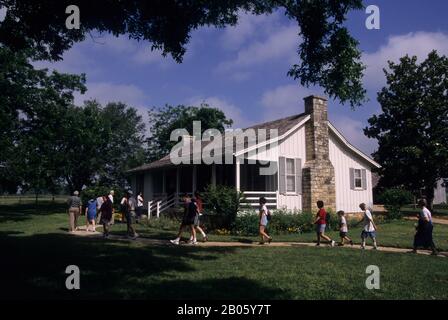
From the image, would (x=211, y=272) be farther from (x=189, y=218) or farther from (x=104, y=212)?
(x=104, y=212)

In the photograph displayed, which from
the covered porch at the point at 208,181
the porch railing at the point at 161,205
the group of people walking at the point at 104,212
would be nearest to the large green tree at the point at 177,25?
the group of people walking at the point at 104,212

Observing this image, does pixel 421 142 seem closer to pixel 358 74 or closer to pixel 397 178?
A: pixel 397 178

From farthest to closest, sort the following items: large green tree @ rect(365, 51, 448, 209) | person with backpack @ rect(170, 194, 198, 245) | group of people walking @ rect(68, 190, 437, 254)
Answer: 1. large green tree @ rect(365, 51, 448, 209)
2. person with backpack @ rect(170, 194, 198, 245)
3. group of people walking @ rect(68, 190, 437, 254)

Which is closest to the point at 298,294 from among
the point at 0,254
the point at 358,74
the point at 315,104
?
the point at 358,74

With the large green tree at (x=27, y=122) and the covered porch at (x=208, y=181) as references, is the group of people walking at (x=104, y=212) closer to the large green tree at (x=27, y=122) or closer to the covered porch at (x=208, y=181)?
the covered porch at (x=208, y=181)

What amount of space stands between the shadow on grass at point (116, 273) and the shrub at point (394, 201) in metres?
16.3

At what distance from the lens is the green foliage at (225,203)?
17484 millimetres

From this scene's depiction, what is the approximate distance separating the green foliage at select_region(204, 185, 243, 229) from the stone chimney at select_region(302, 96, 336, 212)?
479cm

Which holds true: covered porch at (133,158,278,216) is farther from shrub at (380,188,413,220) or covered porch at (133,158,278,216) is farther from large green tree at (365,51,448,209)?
large green tree at (365,51,448,209)

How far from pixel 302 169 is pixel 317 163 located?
2.75 feet

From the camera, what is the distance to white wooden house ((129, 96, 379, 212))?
20359 mm


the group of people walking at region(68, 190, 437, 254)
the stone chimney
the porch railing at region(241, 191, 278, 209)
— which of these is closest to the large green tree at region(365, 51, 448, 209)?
the stone chimney

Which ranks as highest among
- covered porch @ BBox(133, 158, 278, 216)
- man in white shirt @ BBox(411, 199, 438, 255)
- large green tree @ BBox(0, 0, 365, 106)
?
large green tree @ BBox(0, 0, 365, 106)
